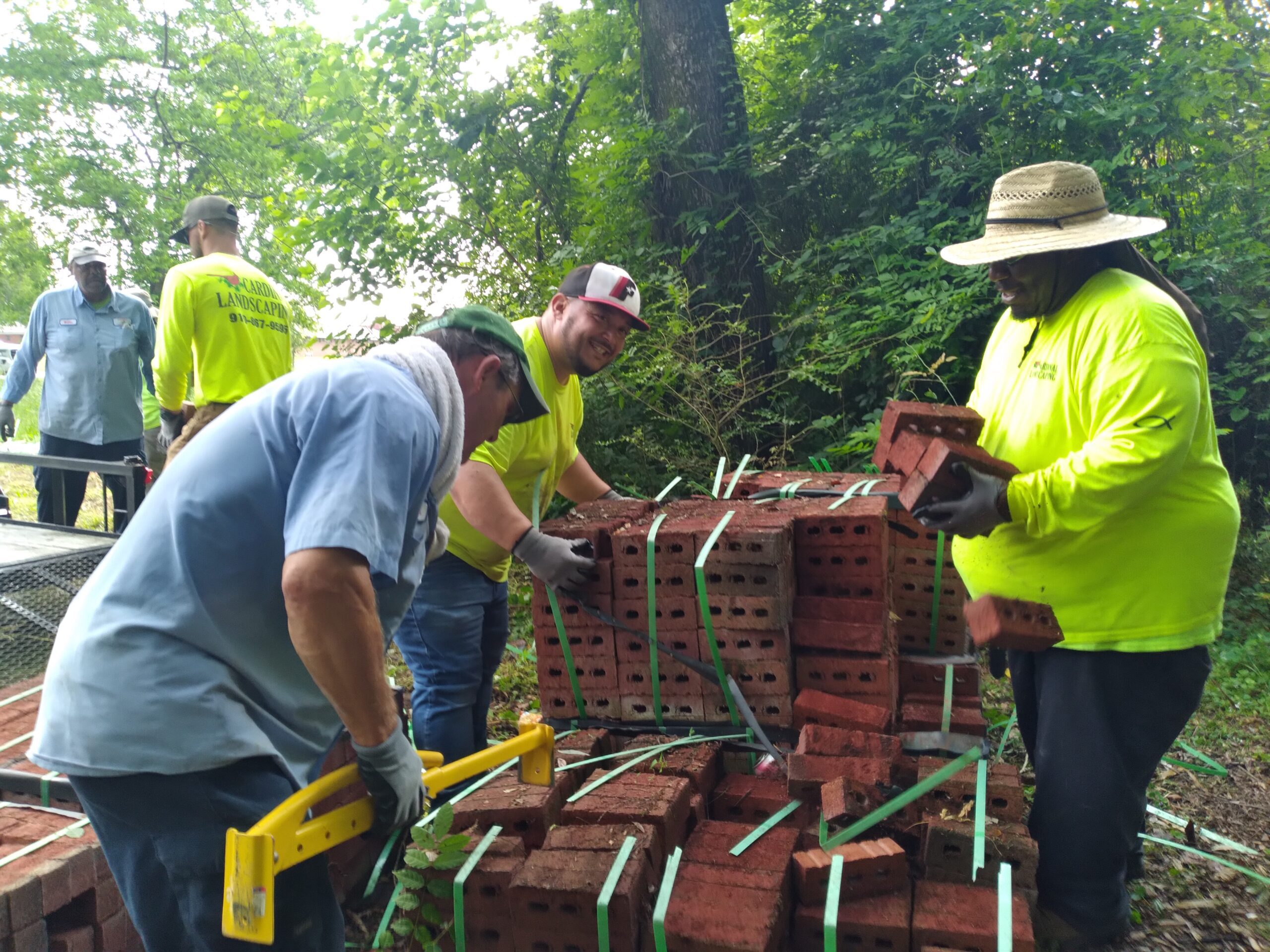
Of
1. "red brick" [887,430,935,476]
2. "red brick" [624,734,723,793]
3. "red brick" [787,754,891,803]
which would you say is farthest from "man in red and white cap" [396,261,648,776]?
"red brick" [887,430,935,476]

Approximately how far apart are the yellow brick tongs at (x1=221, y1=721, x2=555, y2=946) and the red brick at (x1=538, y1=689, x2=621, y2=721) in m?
1.28

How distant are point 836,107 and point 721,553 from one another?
22.3 feet

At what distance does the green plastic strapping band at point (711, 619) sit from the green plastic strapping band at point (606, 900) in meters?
0.88

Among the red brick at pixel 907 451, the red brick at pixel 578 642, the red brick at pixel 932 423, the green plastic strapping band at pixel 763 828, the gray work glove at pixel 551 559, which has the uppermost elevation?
the red brick at pixel 932 423

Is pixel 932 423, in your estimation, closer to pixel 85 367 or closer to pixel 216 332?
pixel 216 332

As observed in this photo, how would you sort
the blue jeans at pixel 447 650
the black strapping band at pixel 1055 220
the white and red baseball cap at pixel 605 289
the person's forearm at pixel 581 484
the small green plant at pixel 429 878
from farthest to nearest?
the person's forearm at pixel 581 484 < the white and red baseball cap at pixel 605 289 < the blue jeans at pixel 447 650 < the black strapping band at pixel 1055 220 < the small green plant at pixel 429 878

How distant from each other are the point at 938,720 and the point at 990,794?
0.60 metres

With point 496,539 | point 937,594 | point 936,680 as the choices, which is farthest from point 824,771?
point 937,594

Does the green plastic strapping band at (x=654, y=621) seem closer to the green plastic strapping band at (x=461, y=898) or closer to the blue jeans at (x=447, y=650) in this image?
the blue jeans at (x=447, y=650)

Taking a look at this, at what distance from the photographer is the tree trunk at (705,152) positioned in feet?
27.5

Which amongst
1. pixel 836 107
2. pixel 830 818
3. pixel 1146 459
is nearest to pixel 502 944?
pixel 830 818

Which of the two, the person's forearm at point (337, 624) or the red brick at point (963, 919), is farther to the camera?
the red brick at point (963, 919)

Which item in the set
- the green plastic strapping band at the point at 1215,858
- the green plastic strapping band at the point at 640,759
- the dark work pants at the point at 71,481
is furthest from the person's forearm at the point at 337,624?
the dark work pants at the point at 71,481

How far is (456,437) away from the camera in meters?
2.07
